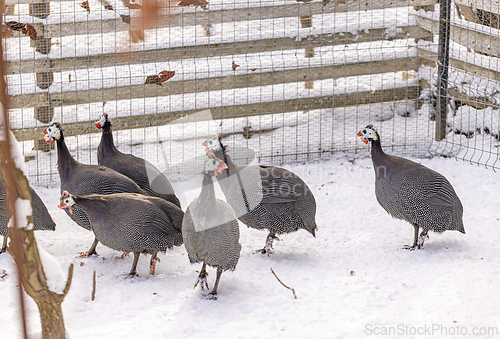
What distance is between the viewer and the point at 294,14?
624 centimetres

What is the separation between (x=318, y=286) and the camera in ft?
12.5

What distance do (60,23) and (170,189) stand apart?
2.26m

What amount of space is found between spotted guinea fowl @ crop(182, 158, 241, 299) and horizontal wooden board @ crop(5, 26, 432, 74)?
7.73 feet

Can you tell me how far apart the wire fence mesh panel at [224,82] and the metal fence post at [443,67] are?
0.48 ft

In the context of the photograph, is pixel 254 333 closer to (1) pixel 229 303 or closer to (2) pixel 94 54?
(1) pixel 229 303

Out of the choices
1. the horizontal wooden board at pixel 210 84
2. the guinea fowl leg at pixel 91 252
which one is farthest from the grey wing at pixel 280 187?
the horizontal wooden board at pixel 210 84

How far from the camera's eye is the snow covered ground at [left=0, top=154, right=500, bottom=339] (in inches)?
123

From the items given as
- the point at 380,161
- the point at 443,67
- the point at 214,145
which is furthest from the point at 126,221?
the point at 443,67

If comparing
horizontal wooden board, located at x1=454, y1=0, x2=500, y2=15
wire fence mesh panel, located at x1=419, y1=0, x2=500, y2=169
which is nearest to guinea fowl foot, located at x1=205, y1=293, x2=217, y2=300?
wire fence mesh panel, located at x1=419, y1=0, x2=500, y2=169

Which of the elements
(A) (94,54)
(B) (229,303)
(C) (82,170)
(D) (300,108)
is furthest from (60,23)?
(B) (229,303)

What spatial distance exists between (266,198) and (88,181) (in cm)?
145

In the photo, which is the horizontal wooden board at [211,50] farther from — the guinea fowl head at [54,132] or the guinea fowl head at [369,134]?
the guinea fowl head at [369,134]

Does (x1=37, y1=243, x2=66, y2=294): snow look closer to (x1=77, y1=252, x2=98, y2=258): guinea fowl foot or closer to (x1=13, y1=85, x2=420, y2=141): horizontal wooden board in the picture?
(x1=77, y1=252, x2=98, y2=258): guinea fowl foot

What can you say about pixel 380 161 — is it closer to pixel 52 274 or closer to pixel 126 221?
pixel 126 221
